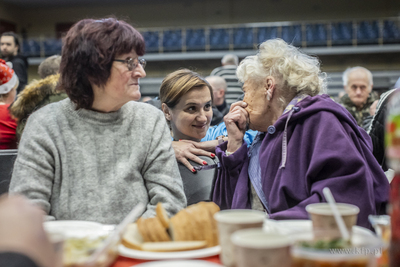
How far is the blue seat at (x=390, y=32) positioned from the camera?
1101cm

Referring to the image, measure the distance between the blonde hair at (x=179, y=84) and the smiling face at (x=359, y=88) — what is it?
320 cm

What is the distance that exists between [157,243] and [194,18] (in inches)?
511

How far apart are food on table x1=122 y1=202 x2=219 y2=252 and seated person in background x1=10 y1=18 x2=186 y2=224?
49cm

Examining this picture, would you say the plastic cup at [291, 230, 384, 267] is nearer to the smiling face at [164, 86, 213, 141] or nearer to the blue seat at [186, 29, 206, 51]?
the smiling face at [164, 86, 213, 141]

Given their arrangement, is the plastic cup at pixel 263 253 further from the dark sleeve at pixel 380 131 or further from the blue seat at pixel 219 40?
the blue seat at pixel 219 40

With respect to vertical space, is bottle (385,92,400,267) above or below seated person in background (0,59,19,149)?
above

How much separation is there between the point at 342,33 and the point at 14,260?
40.3 ft

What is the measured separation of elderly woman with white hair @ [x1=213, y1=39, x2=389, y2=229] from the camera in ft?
5.46

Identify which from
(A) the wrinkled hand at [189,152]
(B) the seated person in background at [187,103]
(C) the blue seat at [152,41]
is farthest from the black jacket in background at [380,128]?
(C) the blue seat at [152,41]

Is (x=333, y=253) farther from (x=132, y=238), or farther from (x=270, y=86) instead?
(x=270, y=86)

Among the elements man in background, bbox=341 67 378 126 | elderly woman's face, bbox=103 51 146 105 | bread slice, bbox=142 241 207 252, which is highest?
elderly woman's face, bbox=103 51 146 105

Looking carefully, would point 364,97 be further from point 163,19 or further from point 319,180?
point 163,19

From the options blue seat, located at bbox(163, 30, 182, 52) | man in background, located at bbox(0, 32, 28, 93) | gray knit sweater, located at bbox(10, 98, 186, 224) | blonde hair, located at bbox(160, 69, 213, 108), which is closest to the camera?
gray knit sweater, located at bbox(10, 98, 186, 224)

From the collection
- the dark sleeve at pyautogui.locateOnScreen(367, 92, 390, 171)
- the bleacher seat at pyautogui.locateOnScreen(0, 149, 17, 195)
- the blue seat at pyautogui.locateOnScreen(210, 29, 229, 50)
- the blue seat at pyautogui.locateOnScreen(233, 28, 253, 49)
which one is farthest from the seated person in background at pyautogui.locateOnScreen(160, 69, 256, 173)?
the blue seat at pyautogui.locateOnScreen(210, 29, 229, 50)
